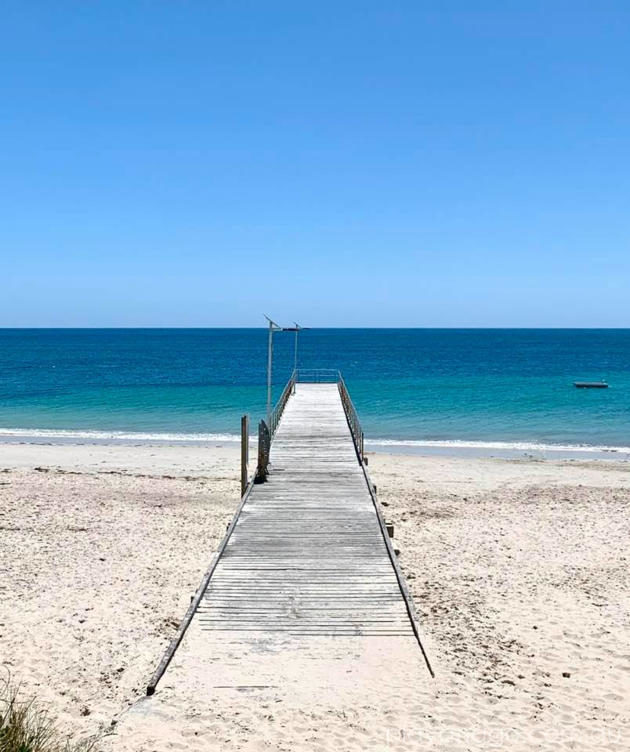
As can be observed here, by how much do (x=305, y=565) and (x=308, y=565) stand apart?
0.05 meters

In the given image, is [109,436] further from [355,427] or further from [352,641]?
[352,641]

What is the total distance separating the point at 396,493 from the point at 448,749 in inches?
555

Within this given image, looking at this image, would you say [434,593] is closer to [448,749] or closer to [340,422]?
[448,749]


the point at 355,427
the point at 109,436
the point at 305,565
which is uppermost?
the point at 355,427

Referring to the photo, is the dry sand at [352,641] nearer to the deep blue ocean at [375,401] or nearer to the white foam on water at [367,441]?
the white foam on water at [367,441]

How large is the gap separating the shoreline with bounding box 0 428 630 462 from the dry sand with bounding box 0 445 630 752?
27.0 ft

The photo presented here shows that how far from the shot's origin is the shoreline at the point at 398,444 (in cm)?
2934

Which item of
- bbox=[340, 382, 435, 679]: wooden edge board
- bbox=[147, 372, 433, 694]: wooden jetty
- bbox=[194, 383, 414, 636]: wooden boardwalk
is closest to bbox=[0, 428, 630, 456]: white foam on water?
bbox=[147, 372, 433, 694]: wooden jetty

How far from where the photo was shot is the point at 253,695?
7879mm

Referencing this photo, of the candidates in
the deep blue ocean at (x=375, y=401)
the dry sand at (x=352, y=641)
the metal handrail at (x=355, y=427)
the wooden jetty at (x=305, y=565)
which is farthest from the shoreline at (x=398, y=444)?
the wooden jetty at (x=305, y=565)

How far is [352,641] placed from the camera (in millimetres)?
8875

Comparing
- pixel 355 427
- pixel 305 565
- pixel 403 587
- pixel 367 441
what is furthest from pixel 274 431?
pixel 403 587

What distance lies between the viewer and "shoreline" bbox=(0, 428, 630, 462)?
2934 cm

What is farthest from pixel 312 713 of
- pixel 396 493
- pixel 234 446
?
pixel 234 446
